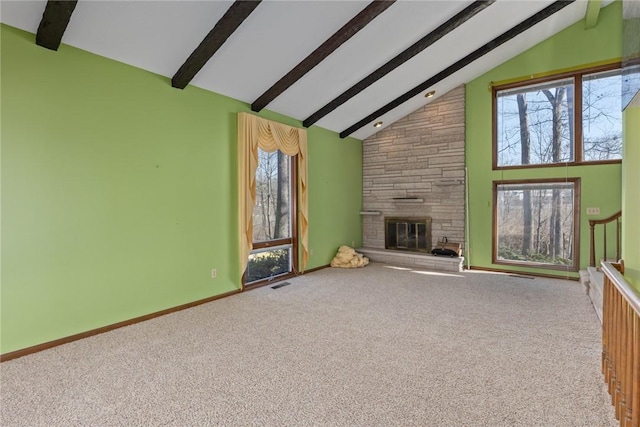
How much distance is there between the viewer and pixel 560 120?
5262mm

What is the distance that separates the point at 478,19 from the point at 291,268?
4634 millimetres

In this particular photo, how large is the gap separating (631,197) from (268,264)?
430 cm

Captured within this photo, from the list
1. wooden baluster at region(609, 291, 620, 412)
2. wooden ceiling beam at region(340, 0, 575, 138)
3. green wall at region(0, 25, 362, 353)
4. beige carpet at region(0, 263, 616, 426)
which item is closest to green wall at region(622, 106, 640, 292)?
wooden baluster at region(609, 291, 620, 412)

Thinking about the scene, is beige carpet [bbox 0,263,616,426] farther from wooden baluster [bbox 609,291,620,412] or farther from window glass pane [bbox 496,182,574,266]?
window glass pane [bbox 496,182,574,266]

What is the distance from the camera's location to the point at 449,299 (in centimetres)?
412

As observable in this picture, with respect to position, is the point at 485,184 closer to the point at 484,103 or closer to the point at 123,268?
the point at 484,103

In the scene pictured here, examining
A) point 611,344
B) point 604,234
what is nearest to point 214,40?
point 611,344

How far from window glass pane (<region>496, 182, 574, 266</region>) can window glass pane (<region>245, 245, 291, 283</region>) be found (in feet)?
12.7

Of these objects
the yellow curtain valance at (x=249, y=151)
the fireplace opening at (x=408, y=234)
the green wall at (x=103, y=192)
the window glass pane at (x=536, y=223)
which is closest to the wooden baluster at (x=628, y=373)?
the yellow curtain valance at (x=249, y=151)

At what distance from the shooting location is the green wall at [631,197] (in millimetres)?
2018

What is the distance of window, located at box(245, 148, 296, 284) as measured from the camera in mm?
4875

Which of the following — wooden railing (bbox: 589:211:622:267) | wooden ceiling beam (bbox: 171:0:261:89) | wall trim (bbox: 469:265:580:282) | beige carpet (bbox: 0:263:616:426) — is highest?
wooden ceiling beam (bbox: 171:0:261:89)

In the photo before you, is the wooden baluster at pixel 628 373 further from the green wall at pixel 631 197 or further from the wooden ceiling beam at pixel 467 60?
the wooden ceiling beam at pixel 467 60

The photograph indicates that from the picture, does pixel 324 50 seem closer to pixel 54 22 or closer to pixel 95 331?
pixel 54 22
